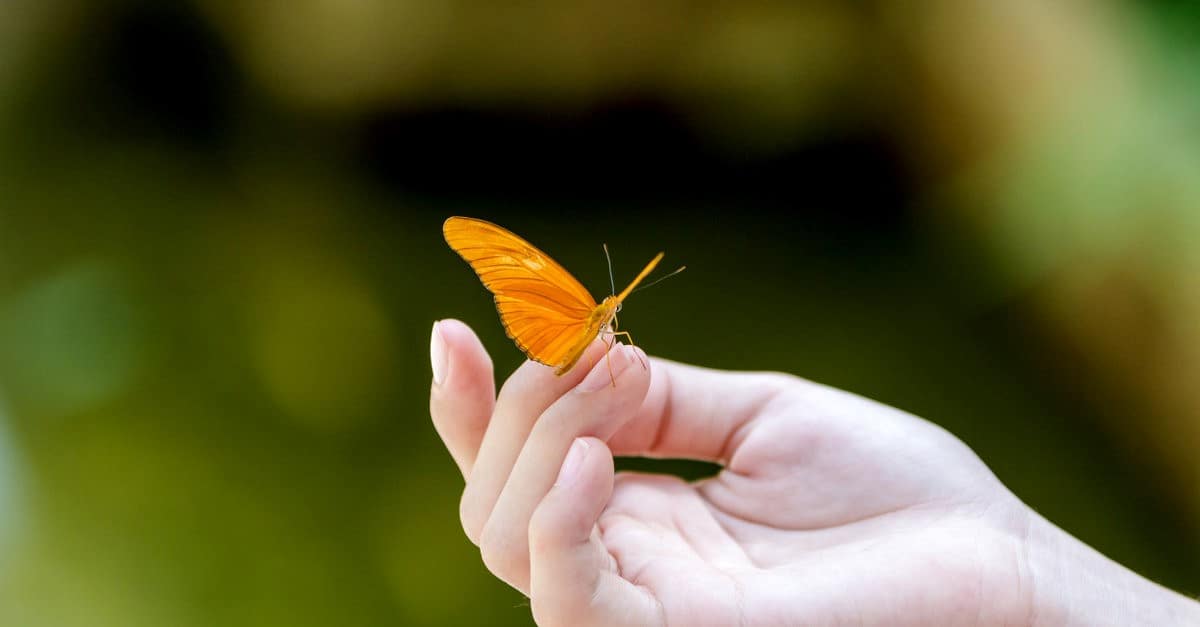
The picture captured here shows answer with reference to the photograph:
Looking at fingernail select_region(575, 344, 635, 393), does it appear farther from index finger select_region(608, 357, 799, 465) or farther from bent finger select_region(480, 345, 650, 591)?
index finger select_region(608, 357, 799, 465)

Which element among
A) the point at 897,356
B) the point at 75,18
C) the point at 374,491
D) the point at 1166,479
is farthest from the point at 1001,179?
the point at 75,18

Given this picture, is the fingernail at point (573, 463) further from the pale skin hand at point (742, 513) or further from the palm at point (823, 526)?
the palm at point (823, 526)

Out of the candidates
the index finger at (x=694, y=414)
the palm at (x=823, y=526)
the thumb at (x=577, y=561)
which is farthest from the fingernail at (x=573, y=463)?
the index finger at (x=694, y=414)

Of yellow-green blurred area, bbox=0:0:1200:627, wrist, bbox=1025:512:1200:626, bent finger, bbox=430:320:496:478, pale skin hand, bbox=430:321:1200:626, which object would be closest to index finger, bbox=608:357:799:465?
pale skin hand, bbox=430:321:1200:626

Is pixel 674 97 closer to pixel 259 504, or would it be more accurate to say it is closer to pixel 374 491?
pixel 374 491

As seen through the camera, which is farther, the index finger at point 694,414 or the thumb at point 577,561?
the index finger at point 694,414

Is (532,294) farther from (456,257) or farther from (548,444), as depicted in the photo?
(456,257)

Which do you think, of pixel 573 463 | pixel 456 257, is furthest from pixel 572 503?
pixel 456 257
